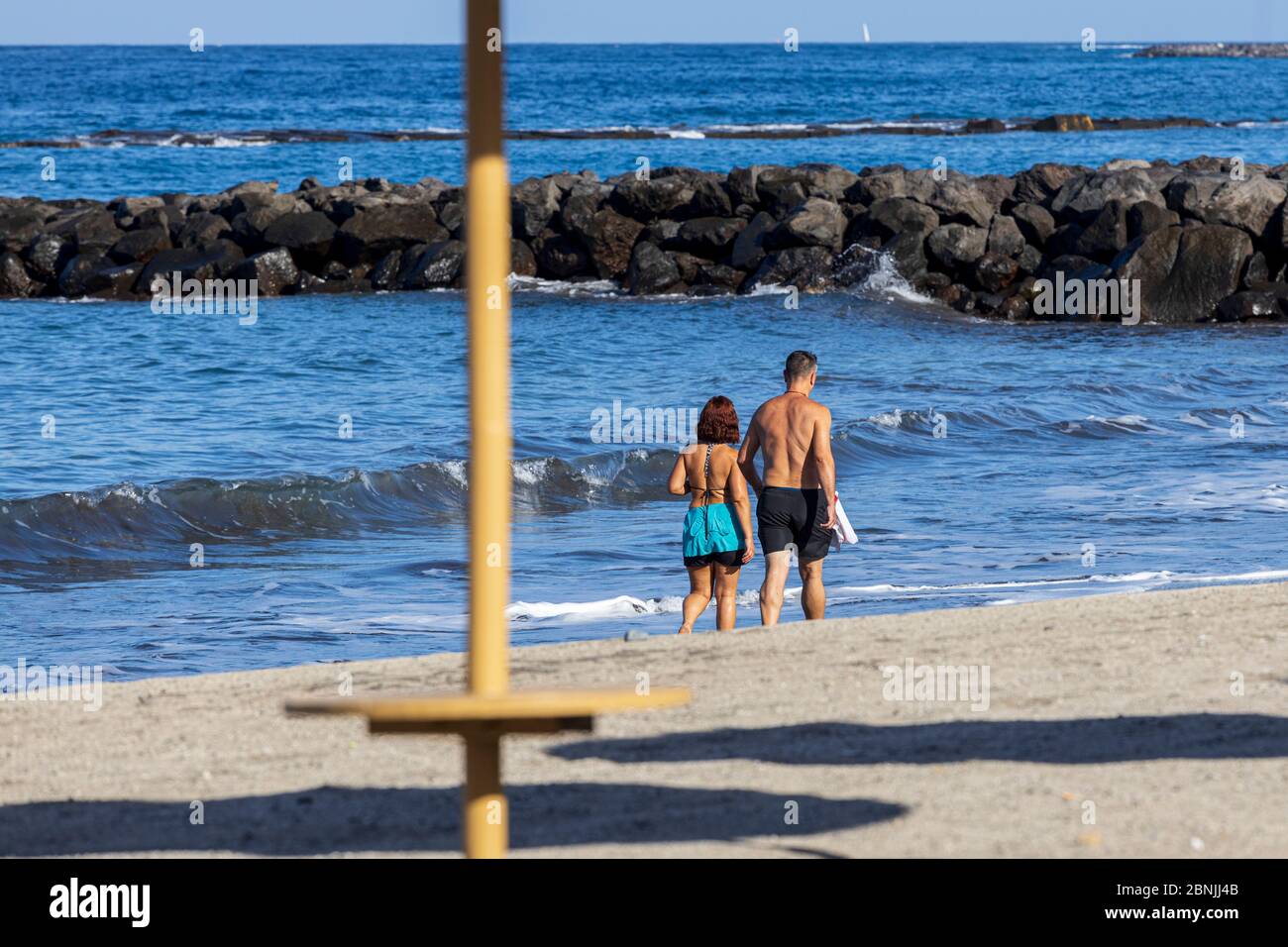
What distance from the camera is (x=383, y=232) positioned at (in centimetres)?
2897

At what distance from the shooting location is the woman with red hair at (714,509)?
9070 mm

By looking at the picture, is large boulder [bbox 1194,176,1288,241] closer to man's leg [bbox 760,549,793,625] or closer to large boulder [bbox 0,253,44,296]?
man's leg [bbox 760,549,793,625]

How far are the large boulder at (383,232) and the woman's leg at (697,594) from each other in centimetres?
2069

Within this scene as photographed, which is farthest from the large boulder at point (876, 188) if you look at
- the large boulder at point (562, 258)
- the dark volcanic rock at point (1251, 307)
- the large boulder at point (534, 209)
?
the dark volcanic rock at point (1251, 307)

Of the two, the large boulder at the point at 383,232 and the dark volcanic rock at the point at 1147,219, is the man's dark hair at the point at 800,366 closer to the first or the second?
the dark volcanic rock at the point at 1147,219

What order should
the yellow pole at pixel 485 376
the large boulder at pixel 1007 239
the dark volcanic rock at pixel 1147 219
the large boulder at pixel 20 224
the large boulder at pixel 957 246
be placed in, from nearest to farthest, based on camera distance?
A: the yellow pole at pixel 485 376 < the dark volcanic rock at pixel 1147 219 < the large boulder at pixel 1007 239 < the large boulder at pixel 957 246 < the large boulder at pixel 20 224

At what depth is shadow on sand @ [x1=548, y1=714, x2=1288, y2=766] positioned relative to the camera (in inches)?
232

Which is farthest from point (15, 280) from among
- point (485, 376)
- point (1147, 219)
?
point (485, 376)

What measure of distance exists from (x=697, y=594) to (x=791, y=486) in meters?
0.79

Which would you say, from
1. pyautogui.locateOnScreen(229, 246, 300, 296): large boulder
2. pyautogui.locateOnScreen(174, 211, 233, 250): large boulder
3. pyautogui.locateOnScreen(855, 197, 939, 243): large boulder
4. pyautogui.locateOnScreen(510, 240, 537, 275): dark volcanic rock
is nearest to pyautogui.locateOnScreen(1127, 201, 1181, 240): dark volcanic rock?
pyautogui.locateOnScreen(855, 197, 939, 243): large boulder

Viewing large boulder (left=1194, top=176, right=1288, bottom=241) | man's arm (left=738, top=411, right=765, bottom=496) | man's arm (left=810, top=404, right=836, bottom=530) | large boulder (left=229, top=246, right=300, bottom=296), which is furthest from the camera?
large boulder (left=229, top=246, right=300, bottom=296)

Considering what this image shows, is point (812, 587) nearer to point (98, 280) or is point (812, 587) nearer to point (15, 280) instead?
point (98, 280)

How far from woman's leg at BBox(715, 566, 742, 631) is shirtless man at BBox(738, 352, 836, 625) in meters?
0.18

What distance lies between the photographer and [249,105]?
76.3 meters
